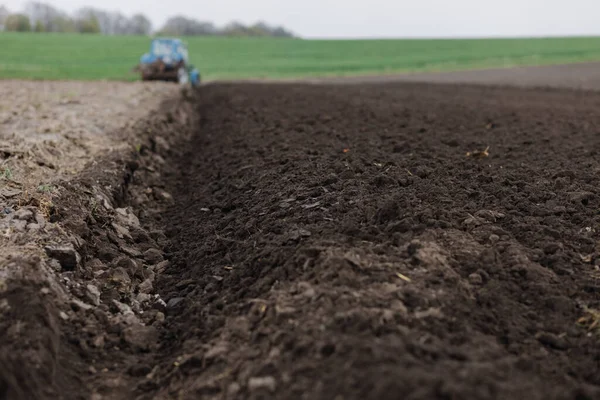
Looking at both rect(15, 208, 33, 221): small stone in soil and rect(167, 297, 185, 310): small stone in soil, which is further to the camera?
rect(15, 208, 33, 221): small stone in soil

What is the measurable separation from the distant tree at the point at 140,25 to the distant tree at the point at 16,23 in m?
22.2

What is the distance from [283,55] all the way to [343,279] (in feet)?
155

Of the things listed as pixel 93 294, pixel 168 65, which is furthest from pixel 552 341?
pixel 168 65

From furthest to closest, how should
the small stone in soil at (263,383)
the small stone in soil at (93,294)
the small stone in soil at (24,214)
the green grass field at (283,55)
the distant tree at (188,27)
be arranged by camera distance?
1. the distant tree at (188,27)
2. the green grass field at (283,55)
3. the small stone in soil at (24,214)
4. the small stone in soil at (93,294)
5. the small stone in soil at (263,383)

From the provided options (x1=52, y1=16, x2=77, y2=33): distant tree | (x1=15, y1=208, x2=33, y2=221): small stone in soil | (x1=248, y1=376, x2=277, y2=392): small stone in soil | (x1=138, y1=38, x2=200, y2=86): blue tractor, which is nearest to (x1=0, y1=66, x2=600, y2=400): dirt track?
(x1=248, y1=376, x2=277, y2=392): small stone in soil

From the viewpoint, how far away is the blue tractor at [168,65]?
23438 millimetres

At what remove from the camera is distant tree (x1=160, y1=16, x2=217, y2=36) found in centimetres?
8275

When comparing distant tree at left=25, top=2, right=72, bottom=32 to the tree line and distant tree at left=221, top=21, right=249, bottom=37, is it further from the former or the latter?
distant tree at left=221, top=21, right=249, bottom=37

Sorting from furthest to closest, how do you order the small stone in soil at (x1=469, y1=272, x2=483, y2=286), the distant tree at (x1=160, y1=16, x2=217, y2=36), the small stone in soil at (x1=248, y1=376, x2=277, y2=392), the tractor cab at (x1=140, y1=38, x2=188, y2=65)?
the distant tree at (x1=160, y1=16, x2=217, y2=36), the tractor cab at (x1=140, y1=38, x2=188, y2=65), the small stone in soil at (x1=469, y1=272, x2=483, y2=286), the small stone in soil at (x1=248, y1=376, x2=277, y2=392)

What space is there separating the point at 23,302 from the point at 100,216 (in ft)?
7.24

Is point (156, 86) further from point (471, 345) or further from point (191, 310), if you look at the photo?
point (471, 345)

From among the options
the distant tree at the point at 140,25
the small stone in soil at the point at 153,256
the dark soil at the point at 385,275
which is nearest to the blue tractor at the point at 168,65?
the dark soil at the point at 385,275

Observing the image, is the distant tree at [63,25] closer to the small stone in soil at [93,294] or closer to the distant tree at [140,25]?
the distant tree at [140,25]

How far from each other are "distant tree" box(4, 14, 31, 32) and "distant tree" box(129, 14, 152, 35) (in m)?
22.2
